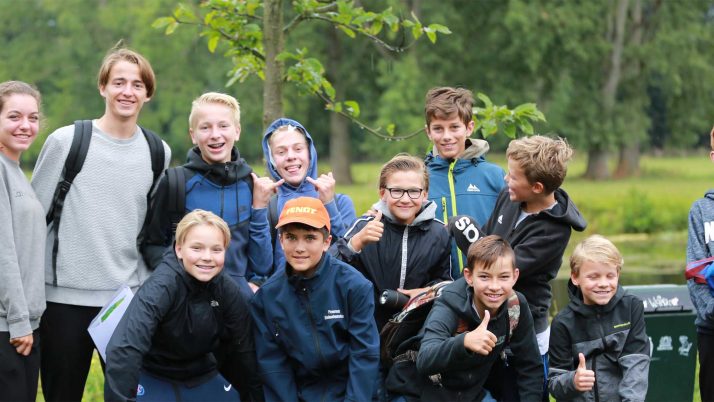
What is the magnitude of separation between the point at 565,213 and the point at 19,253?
8.55ft

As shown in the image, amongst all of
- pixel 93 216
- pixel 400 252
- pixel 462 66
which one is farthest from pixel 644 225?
pixel 93 216

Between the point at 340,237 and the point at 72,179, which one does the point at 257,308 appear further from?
the point at 72,179

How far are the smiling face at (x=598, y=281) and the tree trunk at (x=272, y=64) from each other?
246 cm

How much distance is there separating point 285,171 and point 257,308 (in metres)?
0.76

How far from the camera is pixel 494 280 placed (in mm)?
→ 4402

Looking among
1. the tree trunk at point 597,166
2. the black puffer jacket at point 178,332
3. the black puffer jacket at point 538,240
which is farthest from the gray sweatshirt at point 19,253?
the tree trunk at point 597,166

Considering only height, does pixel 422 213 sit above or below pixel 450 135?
below

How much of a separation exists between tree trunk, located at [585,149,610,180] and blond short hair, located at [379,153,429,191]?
30.4m

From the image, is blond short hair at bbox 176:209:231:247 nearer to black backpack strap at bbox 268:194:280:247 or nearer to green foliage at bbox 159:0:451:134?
black backpack strap at bbox 268:194:280:247

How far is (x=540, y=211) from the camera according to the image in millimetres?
4707

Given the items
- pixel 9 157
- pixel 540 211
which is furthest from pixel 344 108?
pixel 9 157

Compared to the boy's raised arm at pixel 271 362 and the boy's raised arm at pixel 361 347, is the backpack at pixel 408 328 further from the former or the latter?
the boy's raised arm at pixel 271 362

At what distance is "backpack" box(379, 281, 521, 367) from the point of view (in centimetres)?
458

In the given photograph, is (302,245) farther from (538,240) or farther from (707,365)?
(707,365)
